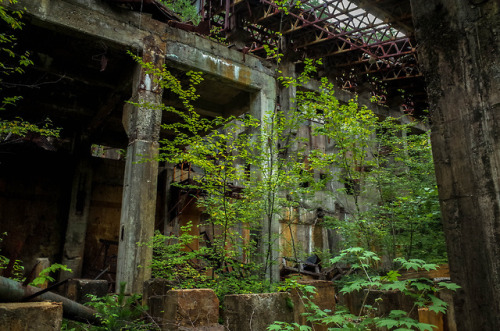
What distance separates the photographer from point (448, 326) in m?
4.22

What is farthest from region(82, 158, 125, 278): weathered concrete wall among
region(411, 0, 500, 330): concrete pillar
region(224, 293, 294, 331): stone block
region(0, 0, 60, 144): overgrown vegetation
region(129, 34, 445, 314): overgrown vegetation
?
region(411, 0, 500, 330): concrete pillar

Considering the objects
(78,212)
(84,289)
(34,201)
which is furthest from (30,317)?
(34,201)

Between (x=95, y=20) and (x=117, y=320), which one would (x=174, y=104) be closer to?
(x=95, y=20)

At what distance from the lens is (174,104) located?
14633 millimetres

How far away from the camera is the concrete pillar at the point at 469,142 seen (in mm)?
2969

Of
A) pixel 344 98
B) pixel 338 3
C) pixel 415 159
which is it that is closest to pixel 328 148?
pixel 344 98

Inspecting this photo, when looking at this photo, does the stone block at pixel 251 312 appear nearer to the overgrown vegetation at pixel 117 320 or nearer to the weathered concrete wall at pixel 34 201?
the overgrown vegetation at pixel 117 320

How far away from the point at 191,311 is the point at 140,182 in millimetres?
6328

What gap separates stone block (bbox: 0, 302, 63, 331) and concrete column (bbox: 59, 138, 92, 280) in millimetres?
14126

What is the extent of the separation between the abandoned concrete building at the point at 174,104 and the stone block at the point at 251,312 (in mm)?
1735

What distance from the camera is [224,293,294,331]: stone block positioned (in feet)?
11.7

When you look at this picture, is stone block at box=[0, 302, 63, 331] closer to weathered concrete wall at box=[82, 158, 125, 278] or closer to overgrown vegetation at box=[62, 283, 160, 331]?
overgrown vegetation at box=[62, 283, 160, 331]

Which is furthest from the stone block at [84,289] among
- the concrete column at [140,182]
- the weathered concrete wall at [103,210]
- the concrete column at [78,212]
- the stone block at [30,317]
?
the weathered concrete wall at [103,210]

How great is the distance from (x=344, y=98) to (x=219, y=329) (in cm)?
2263
